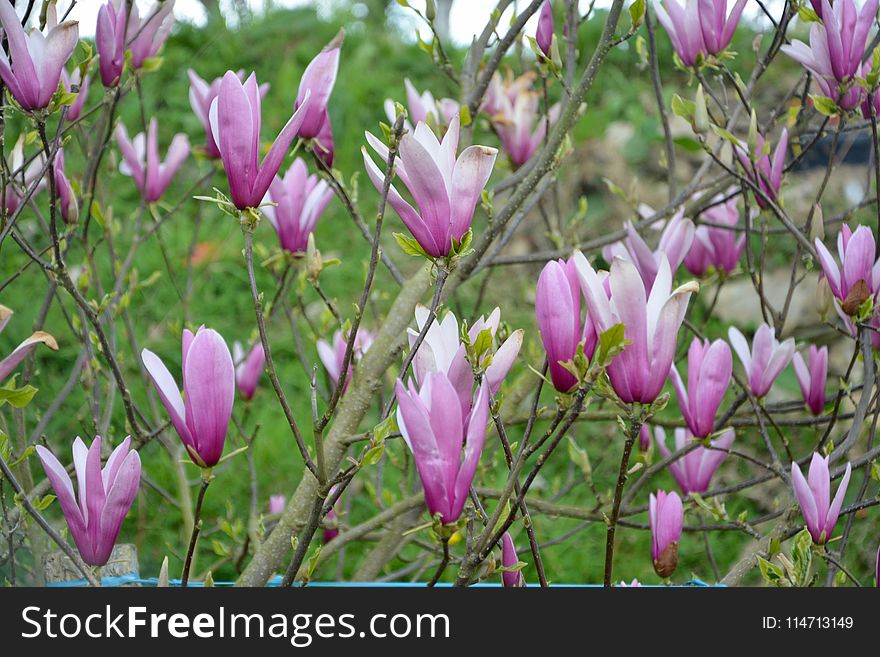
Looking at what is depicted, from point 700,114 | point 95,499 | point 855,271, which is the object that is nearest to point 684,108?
point 700,114

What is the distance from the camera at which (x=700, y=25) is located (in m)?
1.10

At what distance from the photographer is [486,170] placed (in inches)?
28.8

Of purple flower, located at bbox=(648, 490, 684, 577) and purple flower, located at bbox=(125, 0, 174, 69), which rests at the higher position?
purple flower, located at bbox=(125, 0, 174, 69)

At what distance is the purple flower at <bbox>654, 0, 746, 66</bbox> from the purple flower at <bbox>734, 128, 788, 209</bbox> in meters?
0.13

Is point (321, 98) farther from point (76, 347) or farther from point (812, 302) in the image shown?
point (812, 302)

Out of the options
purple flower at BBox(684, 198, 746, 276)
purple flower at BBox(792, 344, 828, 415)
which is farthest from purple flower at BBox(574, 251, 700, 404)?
purple flower at BBox(684, 198, 746, 276)

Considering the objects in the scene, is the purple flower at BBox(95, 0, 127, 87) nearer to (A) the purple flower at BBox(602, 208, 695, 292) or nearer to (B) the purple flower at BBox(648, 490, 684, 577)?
(A) the purple flower at BBox(602, 208, 695, 292)

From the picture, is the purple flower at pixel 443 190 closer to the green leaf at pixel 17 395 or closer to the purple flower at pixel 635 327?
the purple flower at pixel 635 327

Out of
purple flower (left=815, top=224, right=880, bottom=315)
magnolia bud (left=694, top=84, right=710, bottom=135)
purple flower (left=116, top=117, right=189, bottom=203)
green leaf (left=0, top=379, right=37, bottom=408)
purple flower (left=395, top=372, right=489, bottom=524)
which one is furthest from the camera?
purple flower (left=116, top=117, right=189, bottom=203)

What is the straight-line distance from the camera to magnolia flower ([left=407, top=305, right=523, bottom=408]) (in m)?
0.73

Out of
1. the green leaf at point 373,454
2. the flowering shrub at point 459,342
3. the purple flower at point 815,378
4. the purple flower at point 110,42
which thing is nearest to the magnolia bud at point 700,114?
the flowering shrub at point 459,342

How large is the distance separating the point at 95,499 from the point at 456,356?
34 centimetres
